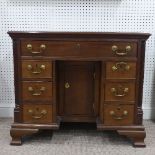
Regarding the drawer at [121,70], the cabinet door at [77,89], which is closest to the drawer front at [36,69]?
the cabinet door at [77,89]

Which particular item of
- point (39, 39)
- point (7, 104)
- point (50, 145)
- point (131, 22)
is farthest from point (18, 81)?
point (131, 22)

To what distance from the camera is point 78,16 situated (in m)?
2.45

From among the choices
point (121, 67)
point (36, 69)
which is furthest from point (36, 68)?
point (121, 67)

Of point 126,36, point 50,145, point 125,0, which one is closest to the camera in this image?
point 126,36

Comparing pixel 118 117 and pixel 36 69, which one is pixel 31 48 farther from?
pixel 118 117

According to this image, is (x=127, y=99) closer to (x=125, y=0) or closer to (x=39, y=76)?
(x=39, y=76)

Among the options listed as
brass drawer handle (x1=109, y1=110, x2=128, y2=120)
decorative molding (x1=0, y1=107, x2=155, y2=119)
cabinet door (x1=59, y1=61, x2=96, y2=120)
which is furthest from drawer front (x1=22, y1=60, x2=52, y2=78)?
decorative molding (x1=0, y1=107, x2=155, y2=119)

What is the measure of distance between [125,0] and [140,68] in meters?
0.81

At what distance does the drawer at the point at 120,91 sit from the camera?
1.93m

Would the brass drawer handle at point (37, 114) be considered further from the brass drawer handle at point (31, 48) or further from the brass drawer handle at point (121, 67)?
the brass drawer handle at point (121, 67)

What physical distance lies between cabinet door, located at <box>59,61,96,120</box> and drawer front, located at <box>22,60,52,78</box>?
166 mm

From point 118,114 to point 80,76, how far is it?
412 millimetres

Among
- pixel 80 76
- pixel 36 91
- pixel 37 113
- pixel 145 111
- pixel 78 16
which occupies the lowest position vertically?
pixel 145 111

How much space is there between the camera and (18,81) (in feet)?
6.33
